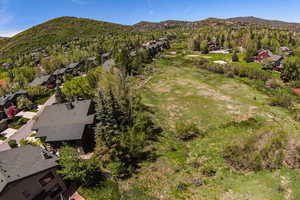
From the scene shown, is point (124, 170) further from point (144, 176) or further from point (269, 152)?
point (269, 152)

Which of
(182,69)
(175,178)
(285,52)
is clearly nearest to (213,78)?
(182,69)

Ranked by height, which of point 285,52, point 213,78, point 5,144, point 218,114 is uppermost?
point 285,52

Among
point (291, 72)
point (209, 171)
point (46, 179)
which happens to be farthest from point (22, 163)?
point (291, 72)

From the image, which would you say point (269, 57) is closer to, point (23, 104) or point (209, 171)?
point (209, 171)

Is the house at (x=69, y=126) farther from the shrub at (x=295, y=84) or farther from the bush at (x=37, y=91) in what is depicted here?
the shrub at (x=295, y=84)

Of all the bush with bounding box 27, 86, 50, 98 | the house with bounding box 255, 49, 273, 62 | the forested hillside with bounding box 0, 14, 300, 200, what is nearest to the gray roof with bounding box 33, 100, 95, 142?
the forested hillside with bounding box 0, 14, 300, 200

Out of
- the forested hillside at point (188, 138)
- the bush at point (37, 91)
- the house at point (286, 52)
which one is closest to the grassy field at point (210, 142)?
the forested hillside at point (188, 138)
